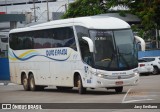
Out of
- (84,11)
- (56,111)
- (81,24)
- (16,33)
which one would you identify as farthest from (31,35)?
(84,11)

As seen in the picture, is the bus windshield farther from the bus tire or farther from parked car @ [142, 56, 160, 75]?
parked car @ [142, 56, 160, 75]

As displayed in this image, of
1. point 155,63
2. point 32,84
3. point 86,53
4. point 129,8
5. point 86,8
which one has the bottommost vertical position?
point 32,84

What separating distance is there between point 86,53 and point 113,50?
4.27 feet

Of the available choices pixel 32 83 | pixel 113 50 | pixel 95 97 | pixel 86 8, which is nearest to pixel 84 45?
pixel 113 50

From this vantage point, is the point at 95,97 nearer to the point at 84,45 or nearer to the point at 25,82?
the point at 84,45

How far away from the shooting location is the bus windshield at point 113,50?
24406 millimetres

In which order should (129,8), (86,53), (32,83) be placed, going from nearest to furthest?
(86,53), (32,83), (129,8)

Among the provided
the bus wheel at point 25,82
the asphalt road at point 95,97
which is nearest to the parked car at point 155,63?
the bus wheel at point 25,82

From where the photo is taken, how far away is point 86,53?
81.8 ft

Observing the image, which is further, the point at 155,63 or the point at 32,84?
the point at 155,63

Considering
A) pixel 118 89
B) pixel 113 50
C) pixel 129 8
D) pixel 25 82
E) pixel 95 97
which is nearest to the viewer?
pixel 95 97

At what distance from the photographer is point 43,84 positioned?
2981 centimetres

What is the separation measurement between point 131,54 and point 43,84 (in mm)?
6857

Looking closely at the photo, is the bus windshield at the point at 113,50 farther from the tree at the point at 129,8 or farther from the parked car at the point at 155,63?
the tree at the point at 129,8
